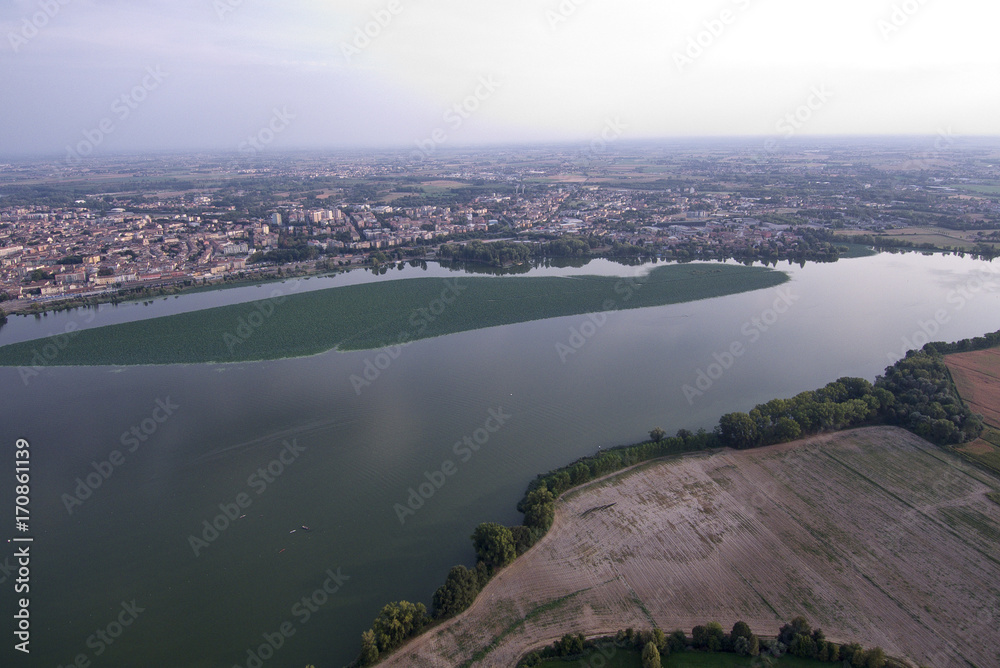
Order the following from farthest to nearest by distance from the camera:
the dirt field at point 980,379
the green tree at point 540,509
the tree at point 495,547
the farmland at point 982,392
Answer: the dirt field at point 980,379, the farmland at point 982,392, the green tree at point 540,509, the tree at point 495,547

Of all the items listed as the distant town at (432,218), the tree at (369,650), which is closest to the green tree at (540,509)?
the tree at (369,650)

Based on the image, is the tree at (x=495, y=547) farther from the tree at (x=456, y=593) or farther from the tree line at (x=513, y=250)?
the tree line at (x=513, y=250)

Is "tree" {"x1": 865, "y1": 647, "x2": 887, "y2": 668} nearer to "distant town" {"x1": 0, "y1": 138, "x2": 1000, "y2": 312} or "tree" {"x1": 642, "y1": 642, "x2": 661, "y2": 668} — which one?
"tree" {"x1": 642, "y1": 642, "x2": 661, "y2": 668}

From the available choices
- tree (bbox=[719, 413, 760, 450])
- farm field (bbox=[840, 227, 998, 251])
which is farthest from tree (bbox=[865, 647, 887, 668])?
farm field (bbox=[840, 227, 998, 251])

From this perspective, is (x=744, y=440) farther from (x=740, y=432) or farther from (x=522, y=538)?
(x=522, y=538)

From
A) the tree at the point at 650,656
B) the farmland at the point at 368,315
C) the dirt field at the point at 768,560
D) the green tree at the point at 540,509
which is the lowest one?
the dirt field at the point at 768,560

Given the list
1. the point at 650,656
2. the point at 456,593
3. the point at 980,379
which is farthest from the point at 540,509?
the point at 980,379

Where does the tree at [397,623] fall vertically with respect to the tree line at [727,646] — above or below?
above
